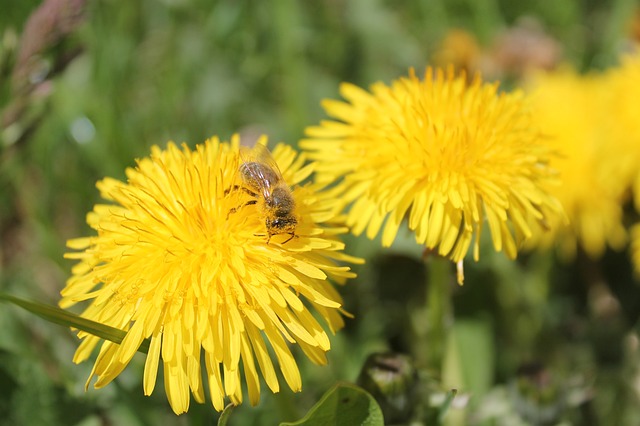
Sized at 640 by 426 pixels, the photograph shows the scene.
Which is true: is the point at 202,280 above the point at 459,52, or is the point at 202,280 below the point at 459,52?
below

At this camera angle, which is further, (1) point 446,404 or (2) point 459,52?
(2) point 459,52

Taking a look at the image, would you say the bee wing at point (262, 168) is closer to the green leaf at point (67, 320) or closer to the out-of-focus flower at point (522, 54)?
the green leaf at point (67, 320)

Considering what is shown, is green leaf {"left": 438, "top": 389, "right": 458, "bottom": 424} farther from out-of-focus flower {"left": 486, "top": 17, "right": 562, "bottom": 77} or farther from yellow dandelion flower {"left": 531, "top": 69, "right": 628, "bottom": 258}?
out-of-focus flower {"left": 486, "top": 17, "right": 562, "bottom": 77}

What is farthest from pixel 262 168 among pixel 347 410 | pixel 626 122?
pixel 626 122

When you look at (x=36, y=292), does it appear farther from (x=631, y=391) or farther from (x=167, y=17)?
(x=631, y=391)

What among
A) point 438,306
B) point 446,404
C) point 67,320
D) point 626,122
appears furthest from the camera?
point 626,122

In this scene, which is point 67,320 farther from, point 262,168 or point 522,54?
point 522,54
